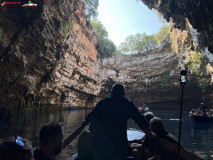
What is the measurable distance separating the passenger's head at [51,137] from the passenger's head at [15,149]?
0.58 metres

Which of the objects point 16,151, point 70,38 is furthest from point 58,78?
point 16,151

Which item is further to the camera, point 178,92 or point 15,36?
→ point 178,92

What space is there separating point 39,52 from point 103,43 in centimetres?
2224

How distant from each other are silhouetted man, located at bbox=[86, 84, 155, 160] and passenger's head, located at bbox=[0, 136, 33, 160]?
109 centimetres

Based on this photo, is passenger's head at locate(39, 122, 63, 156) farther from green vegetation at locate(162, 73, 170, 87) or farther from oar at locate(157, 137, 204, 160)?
green vegetation at locate(162, 73, 170, 87)

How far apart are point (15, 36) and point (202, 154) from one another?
16.7 m

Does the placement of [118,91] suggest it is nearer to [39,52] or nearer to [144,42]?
[39,52]

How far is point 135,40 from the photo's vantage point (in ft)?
150

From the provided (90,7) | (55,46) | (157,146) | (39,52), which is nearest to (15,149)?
(157,146)

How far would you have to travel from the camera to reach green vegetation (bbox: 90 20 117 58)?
36.5 meters

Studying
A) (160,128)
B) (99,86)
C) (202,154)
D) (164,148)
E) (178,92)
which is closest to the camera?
(164,148)

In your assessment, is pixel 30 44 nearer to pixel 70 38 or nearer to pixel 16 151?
pixel 70 38

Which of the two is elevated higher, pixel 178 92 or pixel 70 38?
pixel 70 38

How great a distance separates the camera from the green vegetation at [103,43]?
120 ft
